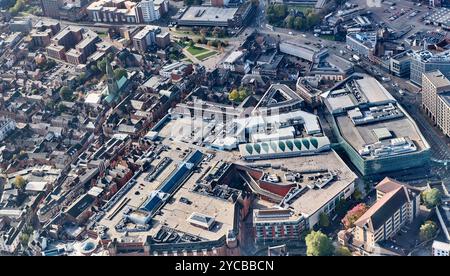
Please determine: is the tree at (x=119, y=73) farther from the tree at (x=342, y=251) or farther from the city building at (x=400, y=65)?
the tree at (x=342, y=251)

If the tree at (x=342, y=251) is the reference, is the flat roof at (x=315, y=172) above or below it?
above

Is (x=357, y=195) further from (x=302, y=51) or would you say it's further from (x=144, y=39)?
(x=144, y=39)

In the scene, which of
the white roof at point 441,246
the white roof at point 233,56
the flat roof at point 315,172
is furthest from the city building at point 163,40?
the white roof at point 441,246

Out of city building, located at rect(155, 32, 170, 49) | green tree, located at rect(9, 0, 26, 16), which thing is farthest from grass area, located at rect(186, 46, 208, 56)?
green tree, located at rect(9, 0, 26, 16)

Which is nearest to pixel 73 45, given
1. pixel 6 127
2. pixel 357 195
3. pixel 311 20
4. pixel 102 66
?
pixel 102 66

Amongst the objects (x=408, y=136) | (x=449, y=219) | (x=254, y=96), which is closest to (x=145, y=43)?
(x=254, y=96)

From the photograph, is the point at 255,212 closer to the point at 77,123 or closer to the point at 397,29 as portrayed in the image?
the point at 77,123
